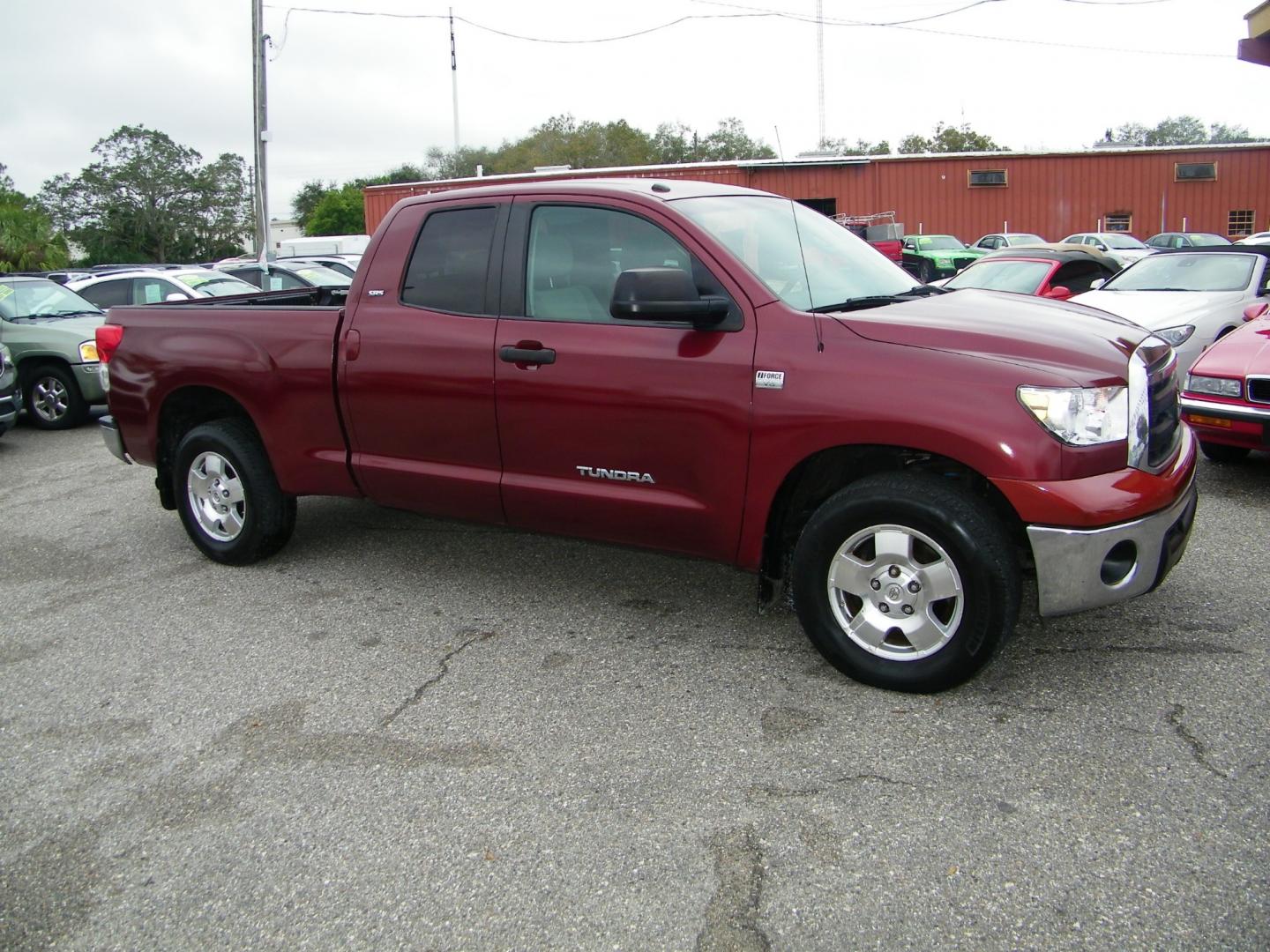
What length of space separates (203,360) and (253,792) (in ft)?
9.25

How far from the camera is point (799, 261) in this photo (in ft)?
14.3

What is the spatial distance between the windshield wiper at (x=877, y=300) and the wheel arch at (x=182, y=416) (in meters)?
3.13

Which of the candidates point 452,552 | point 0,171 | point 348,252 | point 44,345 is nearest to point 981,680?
point 452,552

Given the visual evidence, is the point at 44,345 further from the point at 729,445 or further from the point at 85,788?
the point at 729,445

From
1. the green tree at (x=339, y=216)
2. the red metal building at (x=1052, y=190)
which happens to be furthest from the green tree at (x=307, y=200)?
the red metal building at (x=1052, y=190)

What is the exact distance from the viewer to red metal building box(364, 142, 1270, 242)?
35.3 metres

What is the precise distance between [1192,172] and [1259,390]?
1425 inches

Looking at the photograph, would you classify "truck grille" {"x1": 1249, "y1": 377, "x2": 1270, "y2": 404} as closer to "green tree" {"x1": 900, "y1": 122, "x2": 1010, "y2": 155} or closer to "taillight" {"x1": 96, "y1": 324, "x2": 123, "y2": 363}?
"taillight" {"x1": 96, "y1": 324, "x2": 123, "y2": 363}

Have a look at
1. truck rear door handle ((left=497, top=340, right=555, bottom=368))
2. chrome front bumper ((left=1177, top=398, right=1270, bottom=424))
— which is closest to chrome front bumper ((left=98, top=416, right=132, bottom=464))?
truck rear door handle ((left=497, top=340, right=555, bottom=368))

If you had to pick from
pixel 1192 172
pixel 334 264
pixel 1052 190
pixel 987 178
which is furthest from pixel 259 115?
pixel 1192 172

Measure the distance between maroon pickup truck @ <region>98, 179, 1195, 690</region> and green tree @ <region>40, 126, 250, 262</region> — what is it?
59.3 metres

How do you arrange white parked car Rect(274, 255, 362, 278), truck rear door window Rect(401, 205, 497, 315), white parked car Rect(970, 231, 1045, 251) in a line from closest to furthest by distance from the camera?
Answer: truck rear door window Rect(401, 205, 497, 315) → white parked car Rect(274, 255, 362, 278) → white parked car Rect(970, 231, 1045, 251)

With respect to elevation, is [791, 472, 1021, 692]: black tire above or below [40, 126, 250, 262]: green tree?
below

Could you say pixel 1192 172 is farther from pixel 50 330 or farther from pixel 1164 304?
pixel 50 330
